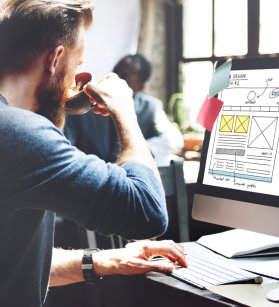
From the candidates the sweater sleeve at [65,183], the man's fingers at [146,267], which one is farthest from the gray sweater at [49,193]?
the man's fingers at [146,267]

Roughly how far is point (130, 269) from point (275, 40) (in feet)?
11.2

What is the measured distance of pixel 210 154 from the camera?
128cm

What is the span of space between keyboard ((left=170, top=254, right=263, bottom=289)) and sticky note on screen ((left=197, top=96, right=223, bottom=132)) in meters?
0.33

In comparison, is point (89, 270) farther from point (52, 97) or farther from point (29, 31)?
point (29, 31)

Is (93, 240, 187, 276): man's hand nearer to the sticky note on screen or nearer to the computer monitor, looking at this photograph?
the computer monitor

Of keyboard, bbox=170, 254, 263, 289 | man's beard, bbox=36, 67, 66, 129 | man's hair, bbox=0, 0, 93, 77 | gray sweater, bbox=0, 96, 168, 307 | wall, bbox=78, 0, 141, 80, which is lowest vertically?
keyboard, bbox=170, 254, 263, 289

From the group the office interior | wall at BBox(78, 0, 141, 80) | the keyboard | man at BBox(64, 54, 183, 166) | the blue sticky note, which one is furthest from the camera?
the office interior

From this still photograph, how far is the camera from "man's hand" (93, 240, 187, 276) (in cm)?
110

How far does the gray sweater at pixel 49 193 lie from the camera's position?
909 millimetres

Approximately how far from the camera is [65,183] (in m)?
0.92

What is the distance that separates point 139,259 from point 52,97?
39 cm

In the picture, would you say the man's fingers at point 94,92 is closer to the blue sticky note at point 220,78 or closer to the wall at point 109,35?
the blue sticky note at point 220,78

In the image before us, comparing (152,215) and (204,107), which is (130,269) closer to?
(152,215)

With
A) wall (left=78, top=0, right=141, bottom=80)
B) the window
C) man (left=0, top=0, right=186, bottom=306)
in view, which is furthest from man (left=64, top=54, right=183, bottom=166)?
man (left=0, top=0, right=186, bottom=306)
